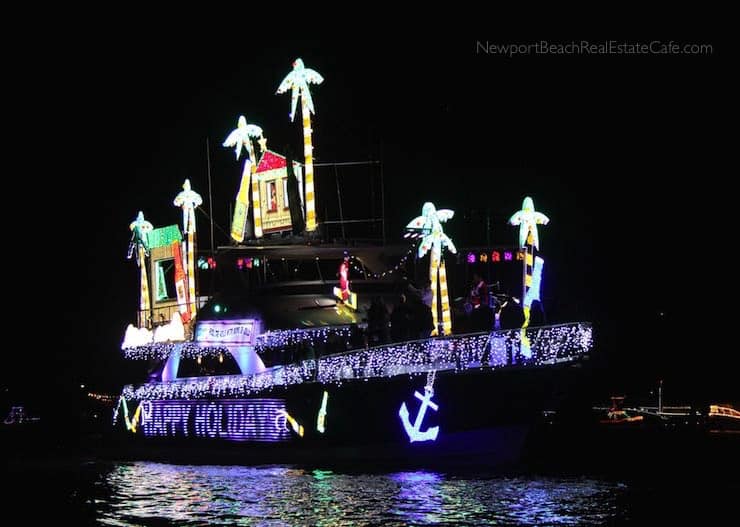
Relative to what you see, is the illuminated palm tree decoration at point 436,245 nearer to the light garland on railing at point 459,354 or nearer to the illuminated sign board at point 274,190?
the light garland on railing at point 459,354

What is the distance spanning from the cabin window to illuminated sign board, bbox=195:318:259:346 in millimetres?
5520

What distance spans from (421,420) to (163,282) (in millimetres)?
12119

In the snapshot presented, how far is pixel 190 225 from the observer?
29141mm

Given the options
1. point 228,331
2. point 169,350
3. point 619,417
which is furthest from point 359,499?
point 619,417

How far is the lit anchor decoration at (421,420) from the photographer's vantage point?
21.4 metres

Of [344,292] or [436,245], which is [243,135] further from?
[436,245]

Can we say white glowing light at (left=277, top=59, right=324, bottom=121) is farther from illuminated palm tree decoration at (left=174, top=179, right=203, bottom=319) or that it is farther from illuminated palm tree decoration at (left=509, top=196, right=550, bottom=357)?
illuminated palm tree decoration at (left=509, top=196, right=550, bottom=357)

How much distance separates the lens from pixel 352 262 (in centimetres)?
2605

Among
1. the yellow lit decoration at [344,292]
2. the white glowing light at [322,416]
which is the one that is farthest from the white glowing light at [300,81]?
the white glowing light at [322,416]

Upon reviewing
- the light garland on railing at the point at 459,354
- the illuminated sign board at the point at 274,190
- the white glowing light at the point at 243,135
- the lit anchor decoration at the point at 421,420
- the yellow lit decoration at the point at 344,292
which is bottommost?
the lit anchor decoration at the point at 421,420

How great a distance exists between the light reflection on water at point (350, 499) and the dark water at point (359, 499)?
0.02 m

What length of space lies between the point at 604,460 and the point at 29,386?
4474cm

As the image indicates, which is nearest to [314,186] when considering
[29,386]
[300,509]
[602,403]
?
[300,509]

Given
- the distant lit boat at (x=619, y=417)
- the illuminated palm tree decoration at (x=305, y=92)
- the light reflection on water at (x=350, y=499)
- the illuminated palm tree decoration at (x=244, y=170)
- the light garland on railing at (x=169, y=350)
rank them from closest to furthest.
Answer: the light reflection on water at (x=350, y=499)
the light garland on railing at (x=169, y=350)
the illuminated palm tree decoration at (x=305, y=92)
the illuminated palm tree decoration at (x=244, y=170)
the distant lit boat at (x=619, y=417)
